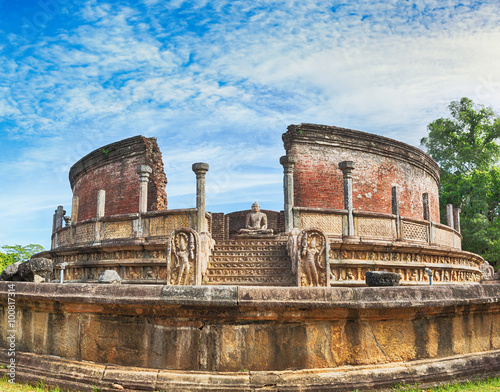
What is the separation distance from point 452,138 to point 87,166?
76.1ft

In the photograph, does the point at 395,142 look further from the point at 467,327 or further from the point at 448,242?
the point at 467,327

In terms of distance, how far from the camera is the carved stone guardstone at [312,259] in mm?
8328

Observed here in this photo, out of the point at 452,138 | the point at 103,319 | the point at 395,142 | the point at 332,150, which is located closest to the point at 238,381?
the point at 103,319

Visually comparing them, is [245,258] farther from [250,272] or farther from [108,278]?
[108,278]

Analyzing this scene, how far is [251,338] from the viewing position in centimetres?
313

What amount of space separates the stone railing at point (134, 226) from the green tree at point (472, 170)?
1740 centimetres

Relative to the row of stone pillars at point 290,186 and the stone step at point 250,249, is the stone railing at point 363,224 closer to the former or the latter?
the row of stone pillars at point 290,186

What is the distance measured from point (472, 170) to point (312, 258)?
22.6 meters

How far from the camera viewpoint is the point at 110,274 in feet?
22.3

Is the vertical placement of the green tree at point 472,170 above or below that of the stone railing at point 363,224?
Result: above

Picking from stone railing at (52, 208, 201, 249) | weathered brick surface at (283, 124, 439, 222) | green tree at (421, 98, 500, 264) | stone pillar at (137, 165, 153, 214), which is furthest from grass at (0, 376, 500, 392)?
green tree at (421, 98, 500, 264)

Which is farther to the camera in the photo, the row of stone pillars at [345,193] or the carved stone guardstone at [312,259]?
the row of stone pillars at [345,193]

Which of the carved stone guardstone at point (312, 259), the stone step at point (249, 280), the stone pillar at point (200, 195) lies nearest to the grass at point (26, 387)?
the carved stone guardstone at point (312, 259)

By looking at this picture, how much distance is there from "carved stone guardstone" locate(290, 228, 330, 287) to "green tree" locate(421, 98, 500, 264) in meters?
16.2
